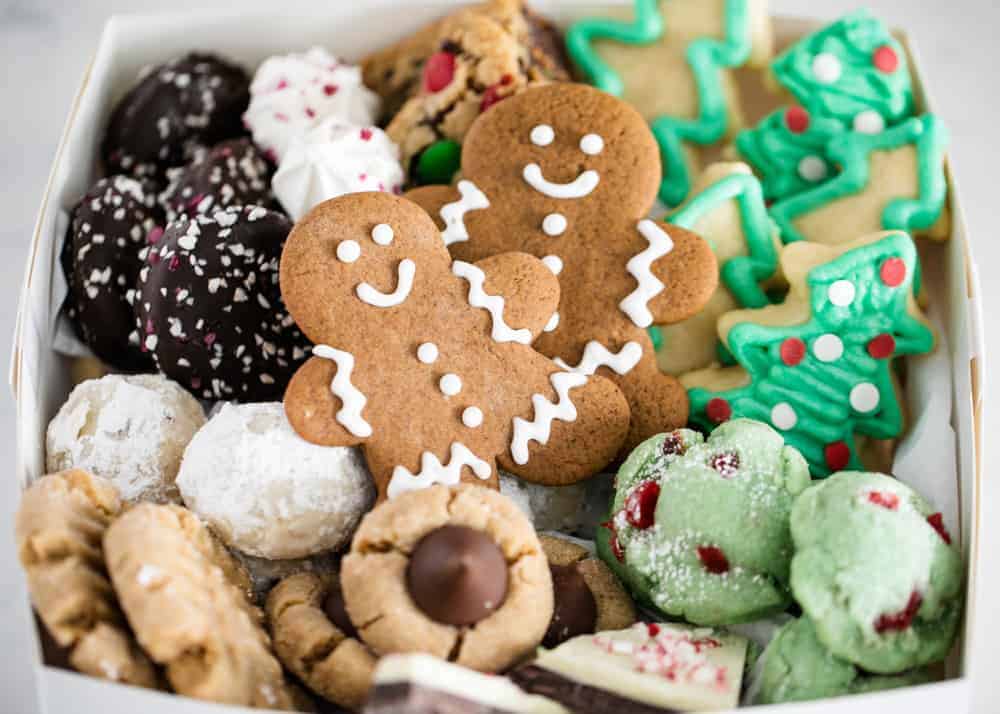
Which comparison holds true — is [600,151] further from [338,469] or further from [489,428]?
[338,469]

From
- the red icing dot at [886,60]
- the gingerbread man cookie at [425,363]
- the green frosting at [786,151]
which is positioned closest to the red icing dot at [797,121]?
the green frosting at [786,151]

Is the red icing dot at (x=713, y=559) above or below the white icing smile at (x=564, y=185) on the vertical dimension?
A: below

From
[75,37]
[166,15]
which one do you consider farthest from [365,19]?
[75,37]

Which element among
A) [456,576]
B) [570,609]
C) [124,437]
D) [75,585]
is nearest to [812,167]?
[570,609]

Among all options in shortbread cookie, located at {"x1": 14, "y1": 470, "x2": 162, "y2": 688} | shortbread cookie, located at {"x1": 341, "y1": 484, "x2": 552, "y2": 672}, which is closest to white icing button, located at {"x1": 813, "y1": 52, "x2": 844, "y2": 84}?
shortbread cookie, located at {"x1": 341, "y1": 484, "x2": 552, "y2": 672}

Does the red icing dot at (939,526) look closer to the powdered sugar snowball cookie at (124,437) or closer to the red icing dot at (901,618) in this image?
the red icing dot at (901,618)

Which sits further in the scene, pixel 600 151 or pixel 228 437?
pixel 600 151

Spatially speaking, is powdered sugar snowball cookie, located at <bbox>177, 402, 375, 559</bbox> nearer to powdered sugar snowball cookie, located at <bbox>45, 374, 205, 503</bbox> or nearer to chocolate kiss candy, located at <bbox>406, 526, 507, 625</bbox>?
powdered sugar snowball cookie, located at <bbox>45, 374, 205, 503</bbox>
